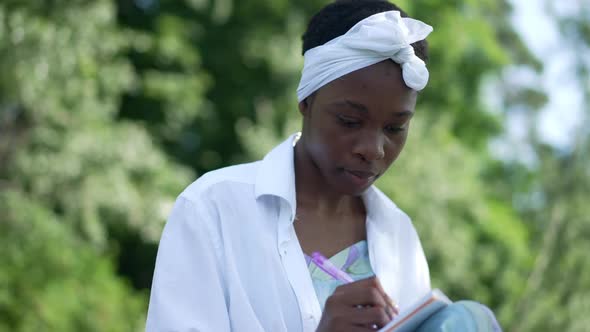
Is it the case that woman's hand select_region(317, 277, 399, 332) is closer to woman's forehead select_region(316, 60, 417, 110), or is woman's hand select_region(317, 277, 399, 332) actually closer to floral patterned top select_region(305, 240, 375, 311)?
floral patterned top select_region(305, 240, 375, 311)

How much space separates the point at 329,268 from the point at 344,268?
0.08 meters

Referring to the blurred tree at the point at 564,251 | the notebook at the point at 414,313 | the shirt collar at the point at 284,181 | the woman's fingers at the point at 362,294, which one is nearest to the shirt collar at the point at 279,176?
the shirt collar at the point at 284,181

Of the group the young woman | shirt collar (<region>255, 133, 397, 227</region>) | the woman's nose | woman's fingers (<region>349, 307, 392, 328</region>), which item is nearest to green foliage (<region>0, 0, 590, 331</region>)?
shirt collar (<region>255, 133, 397, 227</region>)

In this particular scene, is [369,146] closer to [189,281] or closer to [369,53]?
[369,53]

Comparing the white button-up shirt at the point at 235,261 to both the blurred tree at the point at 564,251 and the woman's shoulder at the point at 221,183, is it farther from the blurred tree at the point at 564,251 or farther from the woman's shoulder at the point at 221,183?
the blurred tree at the point at 564,251

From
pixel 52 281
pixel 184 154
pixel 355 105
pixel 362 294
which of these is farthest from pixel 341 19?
pixel 184 154

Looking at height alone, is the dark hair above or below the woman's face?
above

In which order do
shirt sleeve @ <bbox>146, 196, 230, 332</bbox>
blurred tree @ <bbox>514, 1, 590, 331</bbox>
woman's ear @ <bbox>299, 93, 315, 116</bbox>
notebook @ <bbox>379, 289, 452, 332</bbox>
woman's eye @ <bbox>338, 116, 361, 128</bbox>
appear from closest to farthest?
1. notebook @ <bbox>379, 289, 452, 332</bbox>
2. shirt sleeve @ <bbox>146, 196, 230, 332</bbox>
3. woman's eye @ <bbox>338, 116, 361, 128</bbox>
4. woman's ear @ <bbox>299, 93, 315, 116</bbox>
5. blurred tree @ <bbox>514, 1, 590, 331</bbox>

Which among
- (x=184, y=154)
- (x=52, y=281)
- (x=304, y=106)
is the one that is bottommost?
(x=52, y=281)

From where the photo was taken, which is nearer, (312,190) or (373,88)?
(373,88)

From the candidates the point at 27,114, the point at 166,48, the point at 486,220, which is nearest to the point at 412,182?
the point at 486,220

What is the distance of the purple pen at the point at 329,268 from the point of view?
2254 mm

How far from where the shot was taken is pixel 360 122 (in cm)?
220

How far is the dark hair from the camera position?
2328 mm
